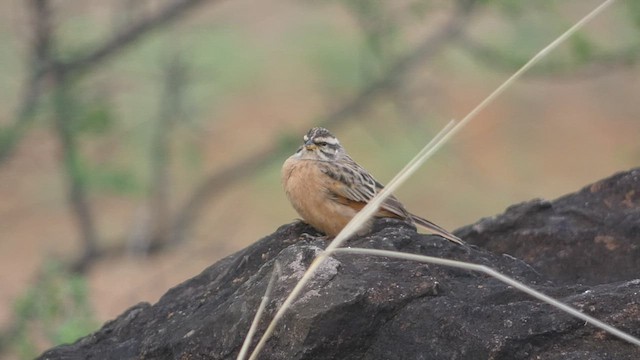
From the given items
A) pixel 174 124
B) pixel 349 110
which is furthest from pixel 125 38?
pixel 349 110

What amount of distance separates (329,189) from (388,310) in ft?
5.39

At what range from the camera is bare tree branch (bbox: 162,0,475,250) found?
13531 mm

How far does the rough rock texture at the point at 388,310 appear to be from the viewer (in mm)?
3955

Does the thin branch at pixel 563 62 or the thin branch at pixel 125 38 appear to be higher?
the thin branch at pixel 125 38

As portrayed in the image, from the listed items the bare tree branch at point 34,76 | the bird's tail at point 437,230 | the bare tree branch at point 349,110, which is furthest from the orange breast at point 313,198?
the bare tree branch at point 349,110

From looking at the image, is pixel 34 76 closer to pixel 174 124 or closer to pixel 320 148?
pixel 174 124

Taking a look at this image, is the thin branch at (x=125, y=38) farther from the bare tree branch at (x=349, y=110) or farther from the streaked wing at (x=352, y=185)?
the streaked wing at (x=352, y=185)

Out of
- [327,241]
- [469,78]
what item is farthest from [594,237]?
[469,78]

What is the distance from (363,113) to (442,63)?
1544mm

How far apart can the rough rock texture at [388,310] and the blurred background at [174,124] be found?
2.60 metres

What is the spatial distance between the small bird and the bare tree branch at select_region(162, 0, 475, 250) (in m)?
7.35

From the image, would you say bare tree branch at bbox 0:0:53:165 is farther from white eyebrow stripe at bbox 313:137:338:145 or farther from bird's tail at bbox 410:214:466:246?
bird's tail at bbox 410:214:466:246

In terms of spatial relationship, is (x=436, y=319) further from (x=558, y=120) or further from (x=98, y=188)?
(x=558, y=120)

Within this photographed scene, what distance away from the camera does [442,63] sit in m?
15.0
